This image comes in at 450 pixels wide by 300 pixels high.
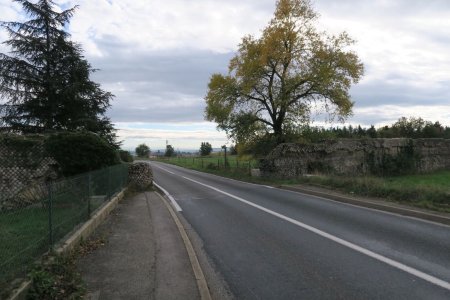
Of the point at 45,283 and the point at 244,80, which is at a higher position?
the point at 244,80

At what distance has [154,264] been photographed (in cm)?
727

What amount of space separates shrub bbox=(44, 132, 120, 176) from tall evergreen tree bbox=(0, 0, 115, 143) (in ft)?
25.7

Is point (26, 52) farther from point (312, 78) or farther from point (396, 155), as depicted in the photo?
point (396, 155)

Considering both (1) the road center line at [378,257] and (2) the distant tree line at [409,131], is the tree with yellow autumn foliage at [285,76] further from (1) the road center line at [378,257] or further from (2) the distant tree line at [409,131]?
(2) the distant tree line at [409,131]

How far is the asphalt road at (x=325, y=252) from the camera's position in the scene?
5887 millimetres

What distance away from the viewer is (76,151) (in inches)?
574

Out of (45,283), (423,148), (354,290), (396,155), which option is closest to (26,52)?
(45,283)

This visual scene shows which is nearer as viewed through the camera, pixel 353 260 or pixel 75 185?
pixel 353 260

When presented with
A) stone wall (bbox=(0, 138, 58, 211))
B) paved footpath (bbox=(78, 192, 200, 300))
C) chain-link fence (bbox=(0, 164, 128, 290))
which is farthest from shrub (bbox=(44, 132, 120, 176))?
chain-link fence (bbox=(0, 164, 128, 290))

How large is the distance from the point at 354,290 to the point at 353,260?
1.58m

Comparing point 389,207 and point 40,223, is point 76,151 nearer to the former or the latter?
point 40,223

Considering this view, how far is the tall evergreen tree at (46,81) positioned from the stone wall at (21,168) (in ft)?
28.4

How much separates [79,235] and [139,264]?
5.84 ft

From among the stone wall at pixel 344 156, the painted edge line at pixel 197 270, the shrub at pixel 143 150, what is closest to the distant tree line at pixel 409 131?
the stone wall at pixel 344 156
